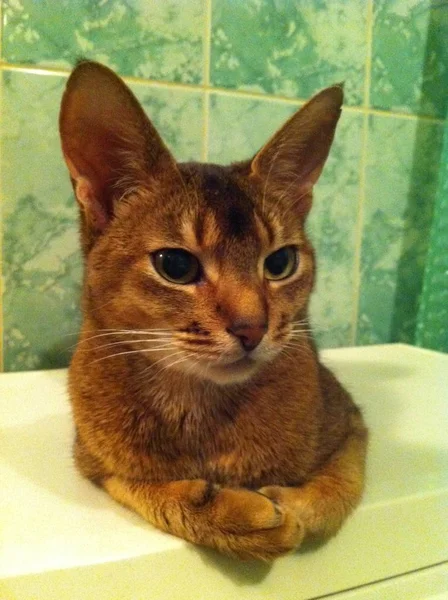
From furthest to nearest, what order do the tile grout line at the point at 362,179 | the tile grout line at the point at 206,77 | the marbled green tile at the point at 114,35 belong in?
1. the tile grout line at the point at 362,179
2. the tile grout line at the point at 206,77
3. the marbled green tile at the point at 114,35

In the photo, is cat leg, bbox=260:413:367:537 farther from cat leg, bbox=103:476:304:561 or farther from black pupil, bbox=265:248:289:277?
black pupil, bbox=265:248:289:277

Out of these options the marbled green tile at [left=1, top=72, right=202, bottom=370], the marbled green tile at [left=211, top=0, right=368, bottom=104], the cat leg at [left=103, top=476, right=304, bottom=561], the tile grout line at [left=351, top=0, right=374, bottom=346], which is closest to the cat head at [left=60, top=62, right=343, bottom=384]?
the cat leg at [left=103, top=476, right=304, bottom=561]

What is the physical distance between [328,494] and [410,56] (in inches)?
45.6

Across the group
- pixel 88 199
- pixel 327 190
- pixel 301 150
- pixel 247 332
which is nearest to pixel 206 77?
pixel 327 190

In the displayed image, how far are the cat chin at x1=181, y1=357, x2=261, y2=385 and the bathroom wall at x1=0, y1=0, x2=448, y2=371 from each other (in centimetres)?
61

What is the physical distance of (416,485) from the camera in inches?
26.2

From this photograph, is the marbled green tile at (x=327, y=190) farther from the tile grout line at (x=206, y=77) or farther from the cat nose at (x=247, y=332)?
the cat nose at (x=247, y=332)

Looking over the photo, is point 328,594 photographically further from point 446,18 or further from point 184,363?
point 446,18

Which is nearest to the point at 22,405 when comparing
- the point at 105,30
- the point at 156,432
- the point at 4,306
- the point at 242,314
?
the point at 4,306

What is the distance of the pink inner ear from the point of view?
649 mm

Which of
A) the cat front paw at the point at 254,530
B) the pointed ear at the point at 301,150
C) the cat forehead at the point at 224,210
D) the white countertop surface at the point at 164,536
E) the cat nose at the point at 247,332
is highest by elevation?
the pointed ear at the point at 301,150

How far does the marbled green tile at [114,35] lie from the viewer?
101cm

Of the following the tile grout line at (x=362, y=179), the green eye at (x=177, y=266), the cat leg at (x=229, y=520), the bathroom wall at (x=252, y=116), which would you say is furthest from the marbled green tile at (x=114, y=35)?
the cat leg at (x=229, y=520)

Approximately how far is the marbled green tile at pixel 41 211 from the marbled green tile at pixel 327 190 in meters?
0.07
